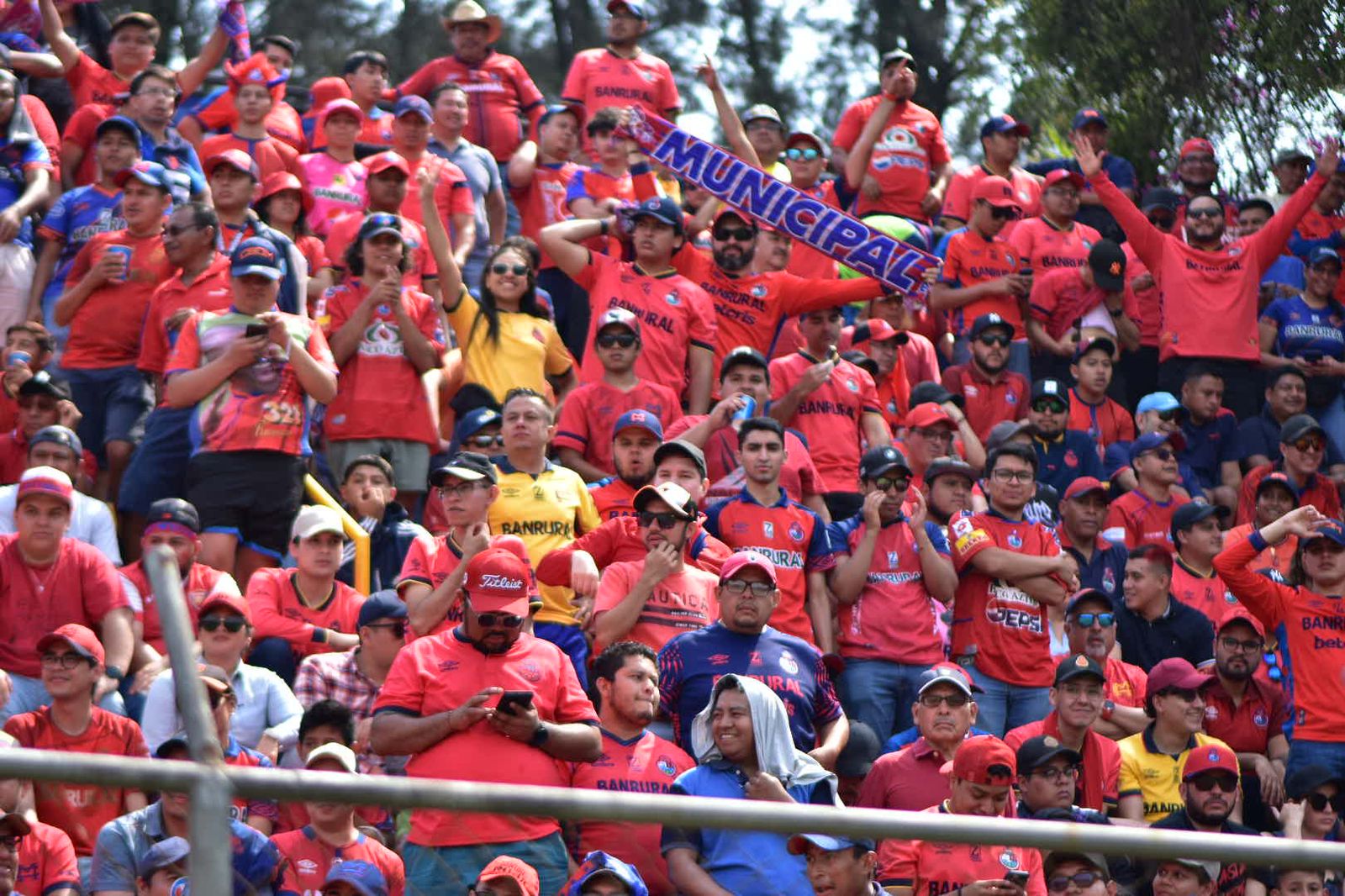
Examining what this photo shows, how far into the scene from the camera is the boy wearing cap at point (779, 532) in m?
9.53

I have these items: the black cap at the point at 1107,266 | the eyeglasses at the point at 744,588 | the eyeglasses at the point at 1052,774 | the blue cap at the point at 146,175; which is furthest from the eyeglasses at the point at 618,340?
the black cap at the point at 1107,266

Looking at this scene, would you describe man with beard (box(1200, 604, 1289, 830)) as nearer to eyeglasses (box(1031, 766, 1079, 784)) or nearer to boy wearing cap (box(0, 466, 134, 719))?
eyeglasses (box(1031, 766, 1079, 784))

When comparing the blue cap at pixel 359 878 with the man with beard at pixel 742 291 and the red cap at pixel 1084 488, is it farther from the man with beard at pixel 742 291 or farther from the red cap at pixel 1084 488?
the red cap at pixel 1084 488

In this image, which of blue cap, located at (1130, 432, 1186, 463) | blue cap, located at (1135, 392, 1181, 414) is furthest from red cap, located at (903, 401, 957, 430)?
blue cap, located at (1135, 392, 1181, 414)

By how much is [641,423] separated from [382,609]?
167 centimetres

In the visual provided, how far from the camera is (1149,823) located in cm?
934

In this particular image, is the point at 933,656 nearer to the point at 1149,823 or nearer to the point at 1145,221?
the point at 1149,823

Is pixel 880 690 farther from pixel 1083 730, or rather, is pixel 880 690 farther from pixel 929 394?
pixel 929 394

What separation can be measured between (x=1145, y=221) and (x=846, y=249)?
274 cm

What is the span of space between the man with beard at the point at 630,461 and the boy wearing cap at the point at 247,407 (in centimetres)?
139

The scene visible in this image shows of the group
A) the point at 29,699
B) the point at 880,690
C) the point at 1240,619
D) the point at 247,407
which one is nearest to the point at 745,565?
the point at 880,690

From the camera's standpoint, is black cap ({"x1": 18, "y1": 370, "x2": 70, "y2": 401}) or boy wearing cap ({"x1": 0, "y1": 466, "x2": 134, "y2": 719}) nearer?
boy wearing cap ({"x1": 0, "y1": 466, "x2": 134, "y2": 719})

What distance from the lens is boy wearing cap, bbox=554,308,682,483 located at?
10367 mm

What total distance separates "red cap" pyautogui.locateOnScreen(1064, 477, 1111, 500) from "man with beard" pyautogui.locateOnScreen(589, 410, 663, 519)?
3.04 metres
